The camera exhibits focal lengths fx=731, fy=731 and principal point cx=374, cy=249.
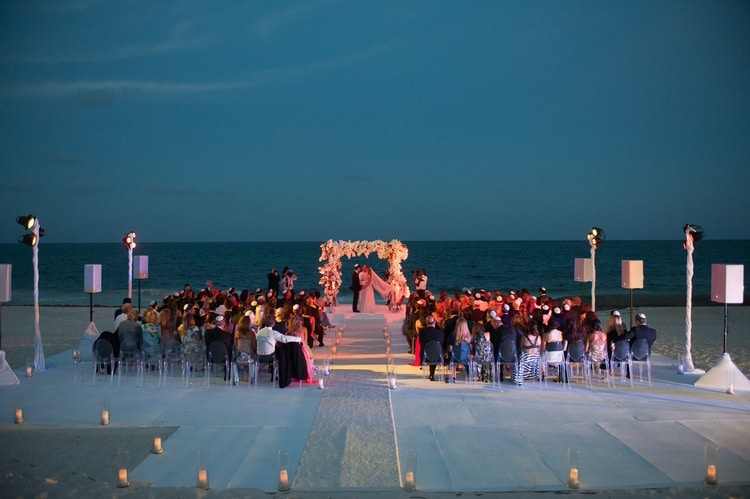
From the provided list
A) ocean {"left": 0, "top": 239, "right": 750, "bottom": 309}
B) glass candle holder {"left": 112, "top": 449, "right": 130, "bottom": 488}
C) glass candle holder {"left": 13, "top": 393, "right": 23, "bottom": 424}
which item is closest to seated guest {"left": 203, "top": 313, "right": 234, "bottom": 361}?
glass candle holder {"left": 13, "top": 393, "right": 23, "bottom": 424}

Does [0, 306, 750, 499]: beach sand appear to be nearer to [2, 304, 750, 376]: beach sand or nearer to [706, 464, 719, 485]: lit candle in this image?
[706, 464, 719, 485]: lit candle

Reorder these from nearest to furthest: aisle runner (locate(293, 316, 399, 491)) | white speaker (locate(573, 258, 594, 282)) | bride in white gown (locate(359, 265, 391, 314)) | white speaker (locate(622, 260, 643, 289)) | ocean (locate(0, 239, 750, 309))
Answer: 1. aisle runner (locate(293, 316, 399, 491))
2. white speaker (locate(622, 260, 643, 289))
3. white speaker (locate(573, 258, 594, 282))
4. bride in white gown (locate(359, 265, 391, 314))
5. ocean (locate(0, 239, 750, 309))

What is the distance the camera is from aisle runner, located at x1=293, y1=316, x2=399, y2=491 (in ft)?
21.7

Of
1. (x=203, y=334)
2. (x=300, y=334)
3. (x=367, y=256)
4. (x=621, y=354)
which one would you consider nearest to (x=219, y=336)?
(x=203, y=334)

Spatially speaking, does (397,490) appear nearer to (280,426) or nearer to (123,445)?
(280,426)

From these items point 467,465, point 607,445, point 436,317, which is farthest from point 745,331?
point 467,465

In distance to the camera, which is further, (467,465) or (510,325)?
(510,325)

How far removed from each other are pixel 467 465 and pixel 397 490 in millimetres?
949

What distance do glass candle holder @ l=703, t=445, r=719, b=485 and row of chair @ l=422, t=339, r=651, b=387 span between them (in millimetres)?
3883

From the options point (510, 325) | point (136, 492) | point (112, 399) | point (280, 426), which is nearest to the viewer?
point (136, 492)

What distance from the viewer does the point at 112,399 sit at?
980cm

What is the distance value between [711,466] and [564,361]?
14.2ft

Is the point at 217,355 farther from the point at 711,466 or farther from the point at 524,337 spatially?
the point at 711,466

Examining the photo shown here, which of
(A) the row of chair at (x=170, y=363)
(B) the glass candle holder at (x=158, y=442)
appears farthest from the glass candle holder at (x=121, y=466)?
(A) the row of chair at (x=170, y=363)
